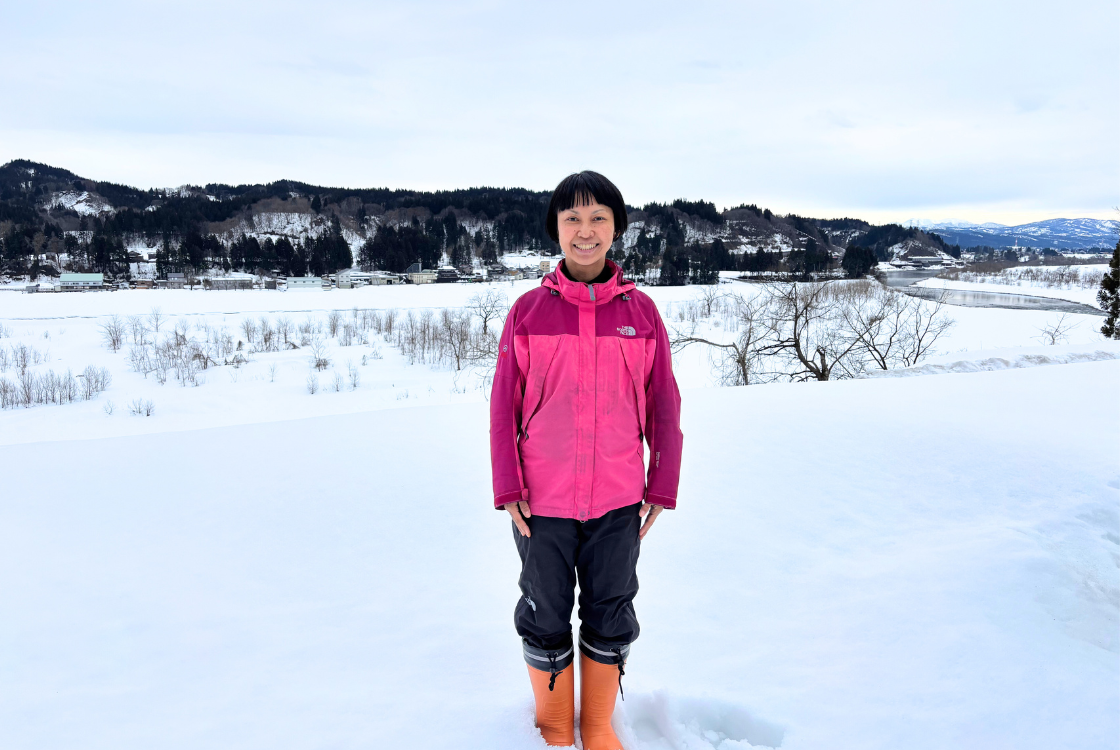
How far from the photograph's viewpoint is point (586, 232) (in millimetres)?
1551

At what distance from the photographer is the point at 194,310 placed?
38.9 m

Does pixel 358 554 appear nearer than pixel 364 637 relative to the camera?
No

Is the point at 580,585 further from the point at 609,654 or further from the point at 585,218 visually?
the point at 585,218

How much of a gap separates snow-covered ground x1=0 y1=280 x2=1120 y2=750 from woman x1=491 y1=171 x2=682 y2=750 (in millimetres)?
366

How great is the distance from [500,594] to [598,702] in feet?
2.99

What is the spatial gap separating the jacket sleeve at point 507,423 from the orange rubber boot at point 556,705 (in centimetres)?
59

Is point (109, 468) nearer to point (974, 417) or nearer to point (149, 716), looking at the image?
point (149, 716)

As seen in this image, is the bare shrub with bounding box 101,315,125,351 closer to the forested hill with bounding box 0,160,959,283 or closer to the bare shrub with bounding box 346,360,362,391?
the bare shrub with bounding box 346,360,362,391

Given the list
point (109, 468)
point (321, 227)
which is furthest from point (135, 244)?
point (109, 468)

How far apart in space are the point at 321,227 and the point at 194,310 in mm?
77494

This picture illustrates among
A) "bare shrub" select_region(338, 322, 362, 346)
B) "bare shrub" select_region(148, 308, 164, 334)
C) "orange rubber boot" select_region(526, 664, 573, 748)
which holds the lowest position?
"bare shrub" select_region(338, 322, 362, 346)

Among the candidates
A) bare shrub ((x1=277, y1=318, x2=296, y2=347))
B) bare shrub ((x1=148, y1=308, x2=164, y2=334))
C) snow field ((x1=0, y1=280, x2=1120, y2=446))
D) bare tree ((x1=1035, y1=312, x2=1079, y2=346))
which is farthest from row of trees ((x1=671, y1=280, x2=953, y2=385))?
bare shrub ((x1=148, y1=308, x2=164, y2=334))

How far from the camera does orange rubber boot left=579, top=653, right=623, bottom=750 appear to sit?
1.70 m

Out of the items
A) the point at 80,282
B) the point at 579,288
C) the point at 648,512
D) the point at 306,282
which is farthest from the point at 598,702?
the point at 80,282
